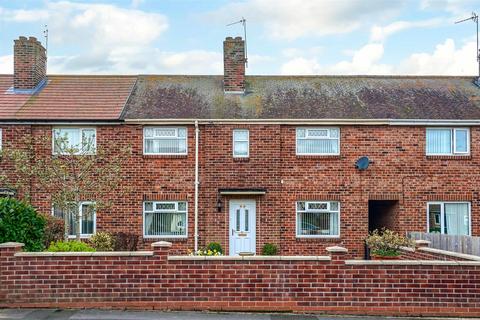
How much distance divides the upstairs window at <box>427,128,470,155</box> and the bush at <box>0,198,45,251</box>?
46.4 feet

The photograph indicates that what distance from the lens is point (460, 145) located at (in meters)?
21.6

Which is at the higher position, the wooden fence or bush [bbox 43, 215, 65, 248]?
bush [bbox 43, 215, 65, 248]

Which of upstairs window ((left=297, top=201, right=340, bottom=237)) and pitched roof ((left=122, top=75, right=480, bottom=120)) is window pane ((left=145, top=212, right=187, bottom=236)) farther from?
upstairs window ((left=297, top=201, right=340, bottom=237))

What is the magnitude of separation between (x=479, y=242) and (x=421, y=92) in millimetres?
10103

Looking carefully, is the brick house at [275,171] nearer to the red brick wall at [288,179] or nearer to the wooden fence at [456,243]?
the red brick wall at [288,179]

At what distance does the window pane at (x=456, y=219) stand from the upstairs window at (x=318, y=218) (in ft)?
13.0

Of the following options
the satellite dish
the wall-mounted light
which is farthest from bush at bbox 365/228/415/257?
the wall-mounted light

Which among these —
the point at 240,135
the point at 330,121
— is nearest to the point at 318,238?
the point at 330,121

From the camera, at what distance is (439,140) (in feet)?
71.3

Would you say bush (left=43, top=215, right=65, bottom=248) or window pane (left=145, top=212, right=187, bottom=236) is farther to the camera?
window pane (left=145, top=212, right=187, bottom=236)

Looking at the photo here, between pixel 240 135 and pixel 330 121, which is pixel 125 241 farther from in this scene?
pixel 330 121

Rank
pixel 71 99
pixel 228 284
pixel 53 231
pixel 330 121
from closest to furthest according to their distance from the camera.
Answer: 1. pixel 228 284
2. pixel 53 231
3. pixel 330 121
4. pixel 71 99

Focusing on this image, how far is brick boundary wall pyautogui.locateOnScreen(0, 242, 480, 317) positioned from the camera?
11727mm

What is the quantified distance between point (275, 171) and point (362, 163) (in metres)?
3.09
